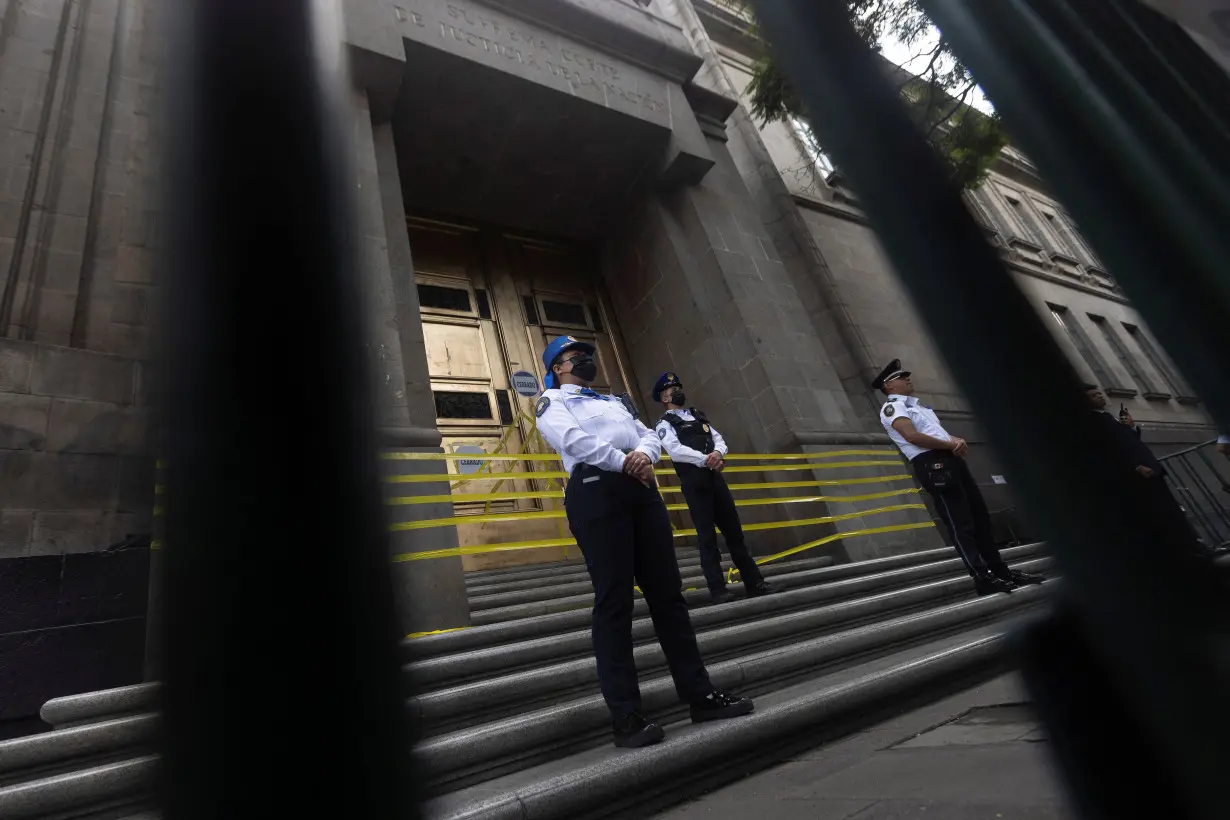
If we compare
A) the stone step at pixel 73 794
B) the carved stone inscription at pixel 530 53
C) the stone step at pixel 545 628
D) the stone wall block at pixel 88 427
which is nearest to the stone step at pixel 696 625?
the stone step at pixel 545 628

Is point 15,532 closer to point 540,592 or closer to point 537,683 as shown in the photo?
point 540,592

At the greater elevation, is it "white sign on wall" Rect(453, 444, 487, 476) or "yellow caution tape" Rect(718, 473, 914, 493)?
"white sign on wall" Rect(453, 444, 487, 476)

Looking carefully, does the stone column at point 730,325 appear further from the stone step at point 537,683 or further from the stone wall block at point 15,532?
the stone wall block at point 15,532

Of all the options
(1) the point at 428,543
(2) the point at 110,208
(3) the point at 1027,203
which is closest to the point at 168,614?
(1) the point at 428,543

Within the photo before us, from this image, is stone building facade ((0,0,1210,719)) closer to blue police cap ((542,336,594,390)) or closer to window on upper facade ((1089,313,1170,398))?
window on upper facade ((1089,313,1170,398))

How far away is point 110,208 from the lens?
578 cm

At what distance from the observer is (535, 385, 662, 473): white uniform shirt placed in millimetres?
3037

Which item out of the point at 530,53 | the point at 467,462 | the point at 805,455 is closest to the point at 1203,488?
the point at 805,455

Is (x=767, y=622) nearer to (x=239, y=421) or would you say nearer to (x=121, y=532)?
(x=239, y=421)

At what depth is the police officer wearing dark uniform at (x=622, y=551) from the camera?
2.66 metres

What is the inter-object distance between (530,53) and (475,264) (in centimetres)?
327

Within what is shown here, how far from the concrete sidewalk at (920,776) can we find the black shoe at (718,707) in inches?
11.1

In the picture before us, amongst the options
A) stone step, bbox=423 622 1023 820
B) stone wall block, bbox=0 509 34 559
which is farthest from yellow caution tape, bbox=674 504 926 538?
stone wall block, bbox=0 509 34 559

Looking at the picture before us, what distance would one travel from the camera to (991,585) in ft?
15.5
